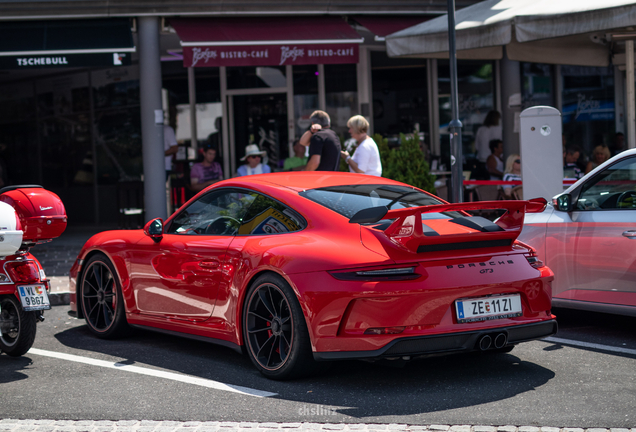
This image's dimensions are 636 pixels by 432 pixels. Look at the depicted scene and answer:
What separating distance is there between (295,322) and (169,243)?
1607 mm

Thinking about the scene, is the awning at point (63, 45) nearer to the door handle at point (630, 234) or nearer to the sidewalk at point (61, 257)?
the sidewalk at point (61, 257)

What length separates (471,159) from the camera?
53.1ft

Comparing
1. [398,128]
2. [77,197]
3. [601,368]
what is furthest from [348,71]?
→ [601,368]

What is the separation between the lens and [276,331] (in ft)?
16.1

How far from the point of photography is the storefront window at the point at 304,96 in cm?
1557

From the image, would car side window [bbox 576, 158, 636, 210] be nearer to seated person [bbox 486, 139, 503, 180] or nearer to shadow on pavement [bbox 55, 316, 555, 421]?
shadow on pavement [bbox 55, 316, 555, 421]

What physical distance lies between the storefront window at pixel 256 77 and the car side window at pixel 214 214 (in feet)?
32.3

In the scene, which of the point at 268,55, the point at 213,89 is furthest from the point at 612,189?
the point at 213,89

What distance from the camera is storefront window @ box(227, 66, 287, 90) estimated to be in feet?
51.2

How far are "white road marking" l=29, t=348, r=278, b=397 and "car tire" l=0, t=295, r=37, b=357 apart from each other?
25 centimetres

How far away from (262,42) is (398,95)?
169 inches

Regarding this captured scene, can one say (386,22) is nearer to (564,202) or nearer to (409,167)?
(409,167)

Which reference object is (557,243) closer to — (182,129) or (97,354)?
(97,354)

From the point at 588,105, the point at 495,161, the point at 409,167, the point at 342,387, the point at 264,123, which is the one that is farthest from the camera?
the point at 588,105
